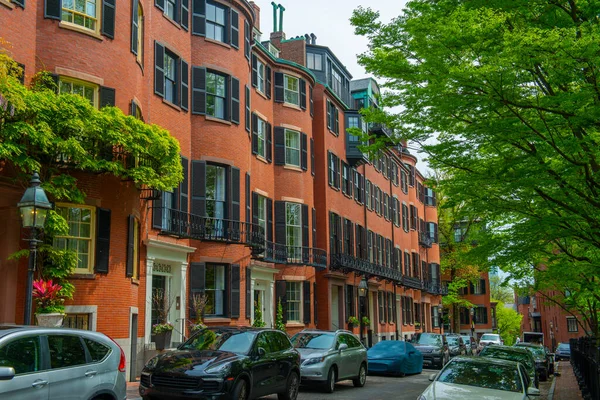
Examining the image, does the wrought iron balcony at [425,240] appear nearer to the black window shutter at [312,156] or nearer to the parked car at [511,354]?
the black window shutter at [312,156]

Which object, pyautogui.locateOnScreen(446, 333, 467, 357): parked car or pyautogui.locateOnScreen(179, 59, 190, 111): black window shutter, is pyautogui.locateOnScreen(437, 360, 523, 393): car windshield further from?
pyautogui.locateOnScreen(446, 333, 467, 357): parked car

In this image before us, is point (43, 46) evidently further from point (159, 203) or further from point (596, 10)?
point (596, 10)

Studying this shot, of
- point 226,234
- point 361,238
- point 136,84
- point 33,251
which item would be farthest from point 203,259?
point 361,238

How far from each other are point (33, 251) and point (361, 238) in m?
29.7

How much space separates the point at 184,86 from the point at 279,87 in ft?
27.4

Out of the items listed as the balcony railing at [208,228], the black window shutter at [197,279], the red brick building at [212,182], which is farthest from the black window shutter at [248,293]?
the black window shutter at [197,279]

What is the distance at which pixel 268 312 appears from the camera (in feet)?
90.6

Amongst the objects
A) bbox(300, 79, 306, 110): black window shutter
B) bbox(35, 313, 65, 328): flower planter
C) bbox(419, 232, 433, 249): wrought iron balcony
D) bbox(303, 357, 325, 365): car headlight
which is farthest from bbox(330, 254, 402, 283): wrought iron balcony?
bbox(35, 313, 65, 328): flower planter

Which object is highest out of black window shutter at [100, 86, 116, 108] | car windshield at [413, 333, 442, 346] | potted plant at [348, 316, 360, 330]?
black window shutter at [100, 86, 116, 108]

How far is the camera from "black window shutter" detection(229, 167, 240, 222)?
23.5m

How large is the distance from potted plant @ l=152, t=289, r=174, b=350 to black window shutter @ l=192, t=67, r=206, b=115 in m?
6.61

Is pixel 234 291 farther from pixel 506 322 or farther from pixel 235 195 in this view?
pixel 506 322

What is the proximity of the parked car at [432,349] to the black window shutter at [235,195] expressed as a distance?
12100 mm

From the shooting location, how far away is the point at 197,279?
2200cm
